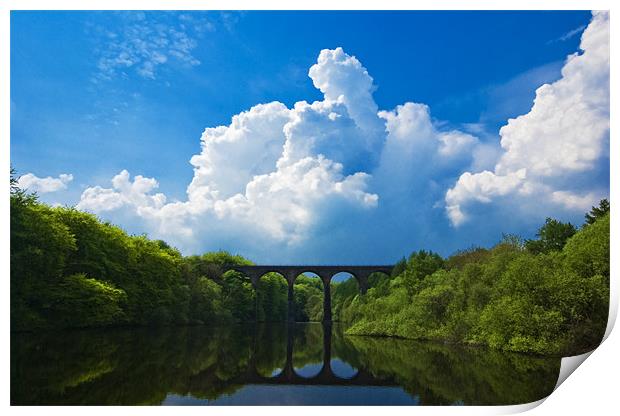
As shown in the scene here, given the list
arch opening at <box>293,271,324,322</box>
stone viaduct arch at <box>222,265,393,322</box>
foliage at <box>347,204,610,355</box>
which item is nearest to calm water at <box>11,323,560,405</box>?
foliage at <box>347,204,610,355</box>

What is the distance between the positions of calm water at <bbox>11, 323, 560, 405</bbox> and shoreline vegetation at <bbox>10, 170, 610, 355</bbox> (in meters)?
1.31

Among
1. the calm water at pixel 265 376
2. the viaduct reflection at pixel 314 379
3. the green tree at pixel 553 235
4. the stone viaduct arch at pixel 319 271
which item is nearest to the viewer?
the calm water at pixel 265 376

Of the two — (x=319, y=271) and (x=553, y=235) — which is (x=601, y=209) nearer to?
(x=553, y=235)

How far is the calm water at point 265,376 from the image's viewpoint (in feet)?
37.1

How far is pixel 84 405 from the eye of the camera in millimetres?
10297

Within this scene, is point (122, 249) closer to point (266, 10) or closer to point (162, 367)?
point (162, 367)

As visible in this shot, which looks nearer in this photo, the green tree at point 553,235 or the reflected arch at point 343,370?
the reflected arch at point 343,370

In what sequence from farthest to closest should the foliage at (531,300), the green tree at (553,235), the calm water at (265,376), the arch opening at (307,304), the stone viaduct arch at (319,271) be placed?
the arch opening at (307,304) → the stone viaduct arch at (319,271) → the green tree at (553,235) → the foliage at (531,300) → the calm water at (265,376)

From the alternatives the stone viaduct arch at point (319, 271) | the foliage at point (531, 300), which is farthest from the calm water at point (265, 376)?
the stone viaduct arch at point (319, 271)

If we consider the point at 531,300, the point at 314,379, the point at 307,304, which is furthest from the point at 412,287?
the point at 307,304

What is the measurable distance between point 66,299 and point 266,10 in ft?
57.5

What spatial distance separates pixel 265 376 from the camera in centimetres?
1492

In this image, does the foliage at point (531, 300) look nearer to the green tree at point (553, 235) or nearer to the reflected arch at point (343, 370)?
the green tree at point (553, 235)

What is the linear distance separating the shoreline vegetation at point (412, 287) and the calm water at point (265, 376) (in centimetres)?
131
